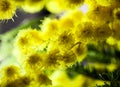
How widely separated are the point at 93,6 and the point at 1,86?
0.29 m

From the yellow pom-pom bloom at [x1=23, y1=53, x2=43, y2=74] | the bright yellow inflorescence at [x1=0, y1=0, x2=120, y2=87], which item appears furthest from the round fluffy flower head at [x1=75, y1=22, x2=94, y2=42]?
the yellow pom-pom bloom at [x1=23, y1=53, x2=43, y2=74]

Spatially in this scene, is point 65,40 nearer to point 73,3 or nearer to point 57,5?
point 73,3

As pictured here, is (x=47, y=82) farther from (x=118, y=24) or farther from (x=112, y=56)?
(x=112, y=56)

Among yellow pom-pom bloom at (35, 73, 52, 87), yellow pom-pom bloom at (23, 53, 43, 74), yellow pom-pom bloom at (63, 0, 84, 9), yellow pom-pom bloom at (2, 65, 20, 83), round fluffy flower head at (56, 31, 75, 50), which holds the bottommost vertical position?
yellow pom-pom bloom at (35, 73, 52, 87)

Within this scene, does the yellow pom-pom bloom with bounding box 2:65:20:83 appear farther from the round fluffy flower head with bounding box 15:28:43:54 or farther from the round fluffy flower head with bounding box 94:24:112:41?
the round fluffy flower head with bounding box 94:24:112:41

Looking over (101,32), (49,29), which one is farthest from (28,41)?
(101,32)

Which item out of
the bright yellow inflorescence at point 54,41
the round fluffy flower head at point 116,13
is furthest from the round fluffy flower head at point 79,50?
the round fluffy flower head at point 116,13

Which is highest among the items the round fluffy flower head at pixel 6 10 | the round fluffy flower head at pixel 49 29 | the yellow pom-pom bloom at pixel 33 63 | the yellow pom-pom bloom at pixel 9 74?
the round fluffy flower head at pixel 6 10

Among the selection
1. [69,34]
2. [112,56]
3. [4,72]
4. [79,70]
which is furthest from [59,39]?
[112,56]

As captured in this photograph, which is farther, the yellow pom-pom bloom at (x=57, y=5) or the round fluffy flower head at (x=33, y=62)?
the yellow pom-pom bloom at (x=57, y=5)

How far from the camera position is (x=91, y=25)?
0.92 meters

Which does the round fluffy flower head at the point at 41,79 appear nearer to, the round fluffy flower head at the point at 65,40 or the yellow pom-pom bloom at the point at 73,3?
the round fluffy flower head at the point at 65,40

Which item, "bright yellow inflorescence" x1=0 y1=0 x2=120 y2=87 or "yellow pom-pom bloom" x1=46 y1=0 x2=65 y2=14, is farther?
"yellow pom-pom bloom" x1=46 y1=0 x2=65 y2=14

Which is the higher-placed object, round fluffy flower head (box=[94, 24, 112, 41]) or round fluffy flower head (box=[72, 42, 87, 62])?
round fluffy flower head (box=[94, 24, 112, 41])
